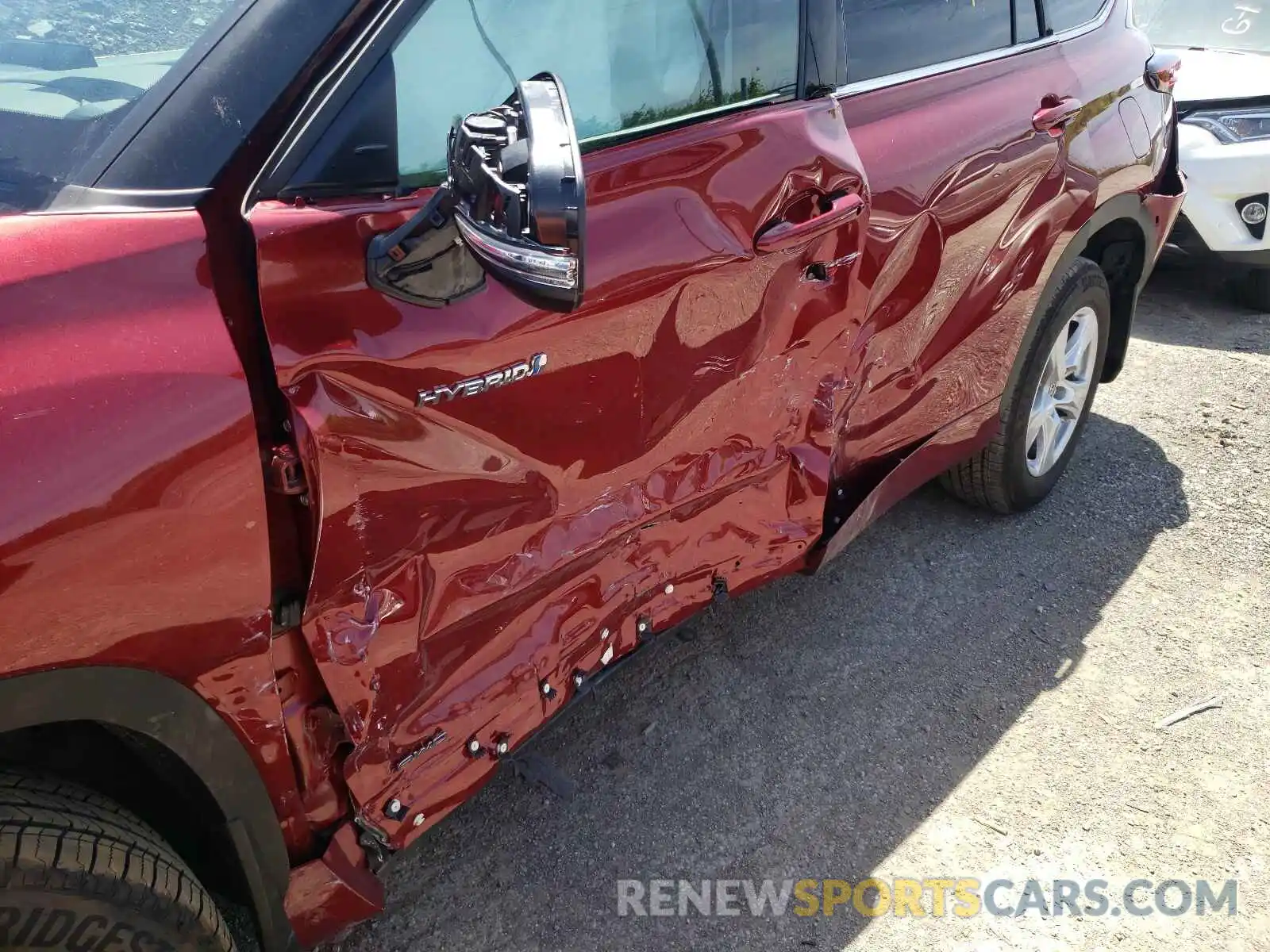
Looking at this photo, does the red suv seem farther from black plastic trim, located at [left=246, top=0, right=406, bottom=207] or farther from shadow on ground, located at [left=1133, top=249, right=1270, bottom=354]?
shadow on ground, located at [left=1133, top=249, right=1270, bottom=354]

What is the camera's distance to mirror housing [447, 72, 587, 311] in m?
1.19

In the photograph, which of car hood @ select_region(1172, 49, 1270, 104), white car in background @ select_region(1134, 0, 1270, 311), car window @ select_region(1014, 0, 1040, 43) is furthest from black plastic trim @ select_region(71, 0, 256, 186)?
car hood @ select_region(1172, 49, 1270, 104)

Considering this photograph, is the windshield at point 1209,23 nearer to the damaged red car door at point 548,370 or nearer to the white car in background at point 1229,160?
the white car in background at point 1229,160

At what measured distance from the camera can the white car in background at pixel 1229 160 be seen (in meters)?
5.11

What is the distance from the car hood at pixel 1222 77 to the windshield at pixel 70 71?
5220mm

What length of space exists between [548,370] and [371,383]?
1.09ft

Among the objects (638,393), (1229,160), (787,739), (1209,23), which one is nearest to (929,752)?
(787,739)

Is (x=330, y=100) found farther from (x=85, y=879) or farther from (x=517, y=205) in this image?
(x=85, y=879)

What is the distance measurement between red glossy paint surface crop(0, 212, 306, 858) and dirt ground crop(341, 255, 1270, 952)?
108cm

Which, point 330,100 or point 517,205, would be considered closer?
point 517,205

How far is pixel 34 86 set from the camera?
5.37 feet

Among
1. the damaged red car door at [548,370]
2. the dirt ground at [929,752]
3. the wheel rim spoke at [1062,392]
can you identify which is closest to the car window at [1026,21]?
the wheel rim spoke at [1062,392]

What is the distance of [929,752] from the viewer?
2586mm

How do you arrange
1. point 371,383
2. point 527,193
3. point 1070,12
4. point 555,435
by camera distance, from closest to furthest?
point 527,193 → point 371,383 → point 555,435 → point 1070,12
